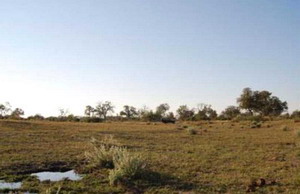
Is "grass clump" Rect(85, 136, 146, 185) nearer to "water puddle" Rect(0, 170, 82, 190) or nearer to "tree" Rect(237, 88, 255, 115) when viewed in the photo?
"water puddle" Rect(0, 170, 82, 190)

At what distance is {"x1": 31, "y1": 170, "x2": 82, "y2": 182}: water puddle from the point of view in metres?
13.6

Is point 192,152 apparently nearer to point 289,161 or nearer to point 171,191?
point 289,161

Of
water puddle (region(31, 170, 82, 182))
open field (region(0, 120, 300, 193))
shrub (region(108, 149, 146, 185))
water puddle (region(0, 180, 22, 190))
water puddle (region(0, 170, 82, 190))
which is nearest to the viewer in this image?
water puddle (region(0, 180, 22, 190))

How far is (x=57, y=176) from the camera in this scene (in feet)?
46.7

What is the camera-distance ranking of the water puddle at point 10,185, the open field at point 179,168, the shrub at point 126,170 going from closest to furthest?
1. the water puddle at point 10,185
2. the open field at point 179,168
3. the shrub at point 126,170

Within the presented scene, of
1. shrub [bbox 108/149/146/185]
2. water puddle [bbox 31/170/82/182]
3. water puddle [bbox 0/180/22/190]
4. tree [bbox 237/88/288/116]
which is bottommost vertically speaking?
water puddle [bbox 0/180/22/190]

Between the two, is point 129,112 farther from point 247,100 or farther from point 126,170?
point 126,170

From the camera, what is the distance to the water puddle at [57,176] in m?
13.6

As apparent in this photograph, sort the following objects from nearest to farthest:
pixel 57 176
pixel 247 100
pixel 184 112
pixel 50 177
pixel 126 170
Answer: pixel 126 170 → pixel 50 177 → pixel 57 176 → pixel 247 100 → pixel 184 112

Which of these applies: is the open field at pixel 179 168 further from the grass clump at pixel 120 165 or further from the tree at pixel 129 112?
the tree at pixel 129 112

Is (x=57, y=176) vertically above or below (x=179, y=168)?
below

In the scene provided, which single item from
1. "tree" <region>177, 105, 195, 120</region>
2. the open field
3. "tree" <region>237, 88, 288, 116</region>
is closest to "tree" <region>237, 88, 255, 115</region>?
"tree" <region>237, 88, 288, 116</region>

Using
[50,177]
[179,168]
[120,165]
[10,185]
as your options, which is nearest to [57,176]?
[50,177]

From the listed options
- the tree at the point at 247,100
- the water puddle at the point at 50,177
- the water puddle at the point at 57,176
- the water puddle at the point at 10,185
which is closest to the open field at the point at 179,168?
the water puddle at the point at 10,185
